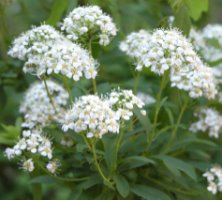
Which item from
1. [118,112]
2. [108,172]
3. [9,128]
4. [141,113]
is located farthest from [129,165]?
[9,128]

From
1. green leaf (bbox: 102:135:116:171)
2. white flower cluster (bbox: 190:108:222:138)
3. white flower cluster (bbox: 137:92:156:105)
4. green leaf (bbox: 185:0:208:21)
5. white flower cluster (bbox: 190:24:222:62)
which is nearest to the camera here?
green leaf (bbox: 102:135:116:171)

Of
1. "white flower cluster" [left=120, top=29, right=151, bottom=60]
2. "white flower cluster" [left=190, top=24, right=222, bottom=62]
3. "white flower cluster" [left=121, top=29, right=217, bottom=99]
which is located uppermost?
"white flower cluster" [left=190, top=24, right=222, bottom=62]

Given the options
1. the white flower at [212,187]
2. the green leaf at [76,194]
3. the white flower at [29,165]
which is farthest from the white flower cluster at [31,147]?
the white flower at [212,187]

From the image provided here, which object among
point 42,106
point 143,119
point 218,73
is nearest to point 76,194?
point 143,119

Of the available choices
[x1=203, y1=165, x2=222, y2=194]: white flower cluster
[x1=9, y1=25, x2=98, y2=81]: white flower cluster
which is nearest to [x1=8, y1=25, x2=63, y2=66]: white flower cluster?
[x1=9, y1=25, x2=98, y2=81]: white flower cluster

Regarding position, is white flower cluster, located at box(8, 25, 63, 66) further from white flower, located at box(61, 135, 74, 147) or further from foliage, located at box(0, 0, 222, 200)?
white flower, located at box(61, 135, 74, 147)

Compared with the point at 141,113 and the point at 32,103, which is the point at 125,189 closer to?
the point at 141,113
